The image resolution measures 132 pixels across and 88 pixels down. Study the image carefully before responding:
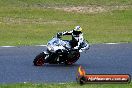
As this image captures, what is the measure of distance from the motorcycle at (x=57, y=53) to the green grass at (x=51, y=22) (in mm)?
6736

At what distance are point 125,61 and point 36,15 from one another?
852 inches

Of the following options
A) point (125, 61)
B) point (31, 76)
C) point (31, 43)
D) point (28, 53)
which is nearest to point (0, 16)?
point (31, 43)

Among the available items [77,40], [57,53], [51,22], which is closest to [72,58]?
[57,53]

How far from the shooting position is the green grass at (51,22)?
1152 inches

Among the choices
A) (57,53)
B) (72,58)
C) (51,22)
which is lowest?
(51,22)

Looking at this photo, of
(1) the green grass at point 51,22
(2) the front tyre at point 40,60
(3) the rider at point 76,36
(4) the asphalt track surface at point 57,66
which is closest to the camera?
(4) the asphalt track surface at point 57,66

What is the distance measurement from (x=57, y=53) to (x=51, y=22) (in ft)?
63.3

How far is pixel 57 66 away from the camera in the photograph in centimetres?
1878

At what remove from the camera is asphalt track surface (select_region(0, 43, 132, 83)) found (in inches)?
633

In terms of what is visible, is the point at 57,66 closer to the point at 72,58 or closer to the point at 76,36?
the point at 72,58

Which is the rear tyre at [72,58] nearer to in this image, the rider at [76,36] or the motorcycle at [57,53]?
the motorcycle at [57,53]

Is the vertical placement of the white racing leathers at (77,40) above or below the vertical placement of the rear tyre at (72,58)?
above

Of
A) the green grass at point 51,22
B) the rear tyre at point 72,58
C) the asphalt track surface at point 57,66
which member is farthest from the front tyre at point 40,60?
the green grass at point 51,22

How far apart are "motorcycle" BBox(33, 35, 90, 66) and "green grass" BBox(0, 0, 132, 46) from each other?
6736 millimetres
